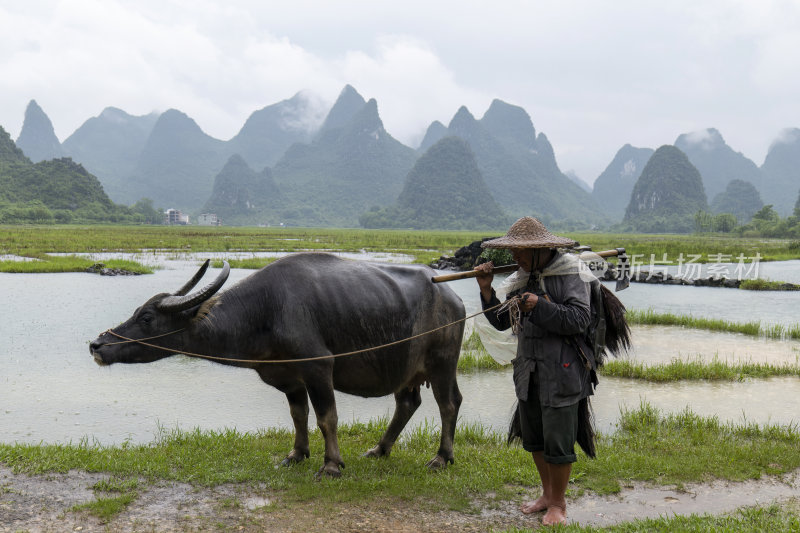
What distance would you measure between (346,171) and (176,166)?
2191 inches

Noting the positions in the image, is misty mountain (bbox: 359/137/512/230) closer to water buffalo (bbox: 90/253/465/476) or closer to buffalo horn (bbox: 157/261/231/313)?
water buffalo (bbox: 90/253/465/476)

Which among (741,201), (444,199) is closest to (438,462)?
(444,199)

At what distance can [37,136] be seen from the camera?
17238cm

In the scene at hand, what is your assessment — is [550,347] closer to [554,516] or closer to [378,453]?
[554,516]

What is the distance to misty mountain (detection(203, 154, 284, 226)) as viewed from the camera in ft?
403

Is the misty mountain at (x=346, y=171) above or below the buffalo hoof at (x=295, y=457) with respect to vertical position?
above

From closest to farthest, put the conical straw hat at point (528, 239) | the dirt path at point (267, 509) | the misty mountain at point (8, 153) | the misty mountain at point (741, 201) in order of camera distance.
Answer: the conical straw hat at point (528, 239)
the dirt path at point (267, 509)
the misty mountain at point (8, 153)
the misty mountain at point (741, 201)

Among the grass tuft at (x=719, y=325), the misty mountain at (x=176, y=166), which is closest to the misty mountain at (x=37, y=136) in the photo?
the misty mountain at (x=176, y=166)

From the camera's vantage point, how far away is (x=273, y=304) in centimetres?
366

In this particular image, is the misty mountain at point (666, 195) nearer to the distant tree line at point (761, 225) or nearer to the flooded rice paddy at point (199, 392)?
the distant tree line at point (761, 225)

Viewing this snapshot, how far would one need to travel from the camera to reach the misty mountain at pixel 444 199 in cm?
10662

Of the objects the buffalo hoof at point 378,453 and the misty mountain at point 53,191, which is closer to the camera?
the buffalo hoof at point 378,453

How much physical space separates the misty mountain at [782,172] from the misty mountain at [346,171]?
100683 millimetres

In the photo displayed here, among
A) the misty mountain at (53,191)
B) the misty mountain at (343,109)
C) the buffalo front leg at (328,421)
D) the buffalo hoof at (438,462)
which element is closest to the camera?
the buffalo front leg at (328,421)
